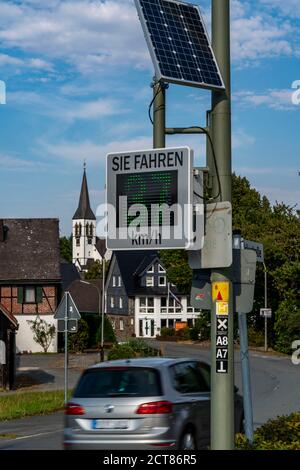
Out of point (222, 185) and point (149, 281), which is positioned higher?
point (149, 281)

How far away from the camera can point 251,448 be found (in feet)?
33.6

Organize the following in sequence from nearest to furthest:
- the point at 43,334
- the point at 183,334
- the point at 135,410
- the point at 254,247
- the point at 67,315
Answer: the point at 254,247 < the point at 135,410 < the point at 67,315 < the point at 43,334 < the point at 183,334

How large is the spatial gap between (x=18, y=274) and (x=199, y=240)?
184ft

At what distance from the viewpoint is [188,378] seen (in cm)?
1398

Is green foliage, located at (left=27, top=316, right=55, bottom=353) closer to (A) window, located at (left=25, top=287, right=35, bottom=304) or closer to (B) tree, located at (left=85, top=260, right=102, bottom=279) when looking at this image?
(A) window, located at (left=25, top=287, right=35, bottom=304)

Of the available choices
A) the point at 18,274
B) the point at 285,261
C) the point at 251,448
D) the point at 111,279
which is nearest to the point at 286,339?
the point at 285,261

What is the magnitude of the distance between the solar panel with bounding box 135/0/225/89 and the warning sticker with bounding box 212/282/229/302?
1.86 m

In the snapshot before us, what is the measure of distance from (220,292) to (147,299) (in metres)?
96.8

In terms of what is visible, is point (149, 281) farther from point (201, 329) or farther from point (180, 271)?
point (180, 271)

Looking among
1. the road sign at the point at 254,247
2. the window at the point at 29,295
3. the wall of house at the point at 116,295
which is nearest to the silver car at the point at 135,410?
the road sign at the point at 254,247

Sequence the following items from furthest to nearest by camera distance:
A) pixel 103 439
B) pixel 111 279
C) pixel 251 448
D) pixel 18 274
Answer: pixel 111 279 → pixel 18 274 → pixel 103 439 → pixel 251 448

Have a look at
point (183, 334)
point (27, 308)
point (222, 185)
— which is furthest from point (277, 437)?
point (183, 334)

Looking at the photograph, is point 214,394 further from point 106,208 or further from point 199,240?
point 106,208

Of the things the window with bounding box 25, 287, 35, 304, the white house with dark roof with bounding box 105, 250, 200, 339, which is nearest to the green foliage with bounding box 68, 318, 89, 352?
the window with bounding box 25, 287, 35, 304
